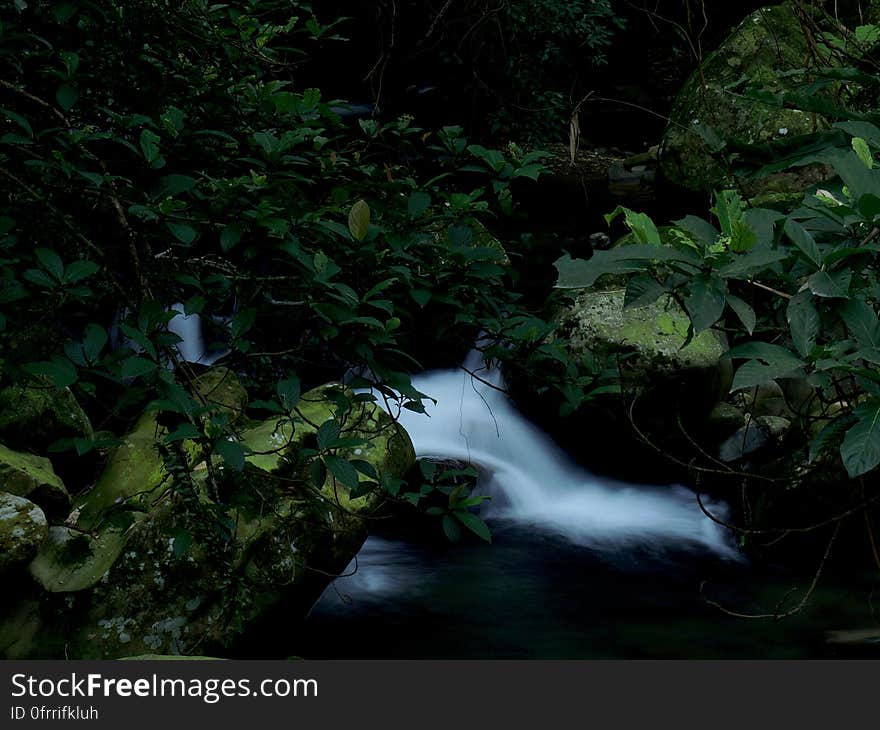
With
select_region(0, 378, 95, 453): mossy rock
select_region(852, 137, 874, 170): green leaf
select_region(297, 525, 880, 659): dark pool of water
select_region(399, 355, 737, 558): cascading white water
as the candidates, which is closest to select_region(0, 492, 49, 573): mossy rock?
select_region(0, 378, 95, 453): mossy rock

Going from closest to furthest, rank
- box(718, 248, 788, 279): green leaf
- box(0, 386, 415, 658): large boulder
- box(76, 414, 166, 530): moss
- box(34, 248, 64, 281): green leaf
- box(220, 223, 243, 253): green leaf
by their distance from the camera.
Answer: box(718, 248, 788, 279): green leaf, box(34, 248, 64, 281): green leaf, box(220, 223, 243, 253): green leaf, box(0, 386, 415, 658): large boulder, box(76, 414, 166, 530): moss

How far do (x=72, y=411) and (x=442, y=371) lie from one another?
3420 millimetres

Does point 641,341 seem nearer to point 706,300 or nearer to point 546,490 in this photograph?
point 546,490

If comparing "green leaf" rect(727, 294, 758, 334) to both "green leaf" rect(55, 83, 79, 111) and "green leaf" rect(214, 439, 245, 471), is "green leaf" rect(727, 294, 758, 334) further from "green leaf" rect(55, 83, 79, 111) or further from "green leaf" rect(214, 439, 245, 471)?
"green leaf" rect(55, 83, 79, 111)

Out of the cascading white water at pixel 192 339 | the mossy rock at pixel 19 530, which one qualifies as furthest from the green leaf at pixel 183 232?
the cascading white water at pixel 192 339

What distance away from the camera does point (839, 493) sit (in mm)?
4688

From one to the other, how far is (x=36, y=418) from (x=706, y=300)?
365 cm

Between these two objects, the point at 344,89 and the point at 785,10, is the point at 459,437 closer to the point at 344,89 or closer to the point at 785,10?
the point at 785,10

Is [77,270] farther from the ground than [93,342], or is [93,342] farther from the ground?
[77,270]

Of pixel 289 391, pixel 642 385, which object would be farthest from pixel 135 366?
pixel 642 385

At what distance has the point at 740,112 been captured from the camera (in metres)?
7.89

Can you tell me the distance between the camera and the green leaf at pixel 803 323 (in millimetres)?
1426

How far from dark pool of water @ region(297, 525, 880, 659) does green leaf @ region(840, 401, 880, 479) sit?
2.77 meters

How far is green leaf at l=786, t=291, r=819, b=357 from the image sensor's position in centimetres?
143
